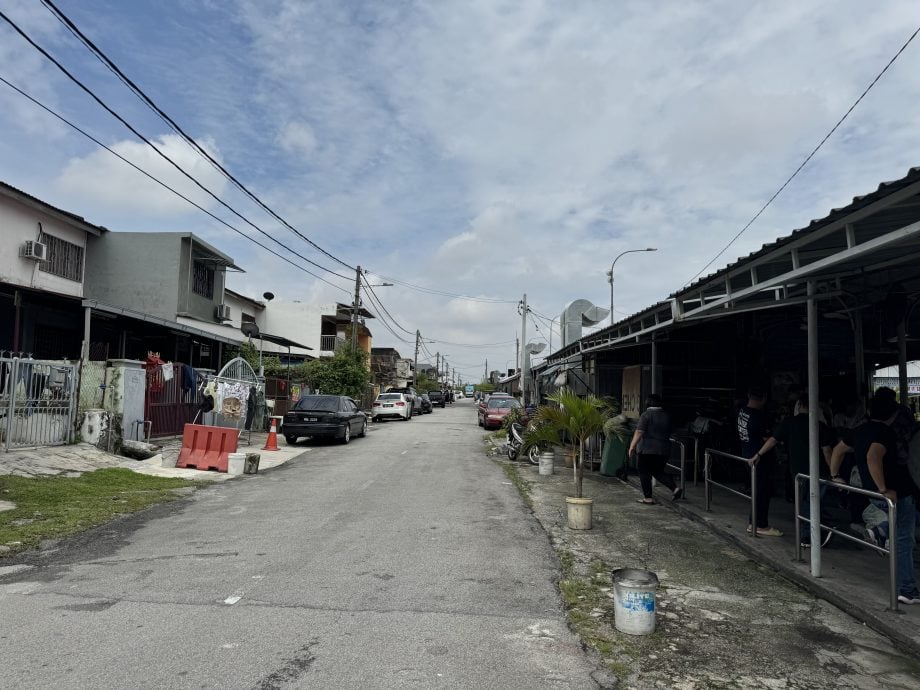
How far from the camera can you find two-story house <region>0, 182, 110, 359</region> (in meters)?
16.7

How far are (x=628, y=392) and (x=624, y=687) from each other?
36.1 feet

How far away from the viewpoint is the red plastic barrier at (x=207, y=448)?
1322 cm

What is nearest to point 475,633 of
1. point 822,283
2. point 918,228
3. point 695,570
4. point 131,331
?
point 695,570

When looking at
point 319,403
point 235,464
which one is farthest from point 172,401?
point 235,464

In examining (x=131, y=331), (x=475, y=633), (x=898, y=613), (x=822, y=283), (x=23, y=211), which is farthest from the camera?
(x=131, y=331)

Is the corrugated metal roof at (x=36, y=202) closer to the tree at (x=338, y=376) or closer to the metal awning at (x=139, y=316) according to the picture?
the metal awning at (x=139, y=316)

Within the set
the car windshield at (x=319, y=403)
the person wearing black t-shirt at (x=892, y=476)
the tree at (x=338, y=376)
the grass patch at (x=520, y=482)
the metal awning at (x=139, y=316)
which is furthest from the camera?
the tree at (x=338, y=376)

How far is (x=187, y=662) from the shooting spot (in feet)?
12.6

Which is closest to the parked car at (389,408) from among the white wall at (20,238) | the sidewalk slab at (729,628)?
the white wall at (20,238)

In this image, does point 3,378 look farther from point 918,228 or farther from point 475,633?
point 918,228

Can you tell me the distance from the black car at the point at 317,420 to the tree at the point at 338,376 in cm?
1233

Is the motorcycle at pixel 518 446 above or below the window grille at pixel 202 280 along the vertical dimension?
below

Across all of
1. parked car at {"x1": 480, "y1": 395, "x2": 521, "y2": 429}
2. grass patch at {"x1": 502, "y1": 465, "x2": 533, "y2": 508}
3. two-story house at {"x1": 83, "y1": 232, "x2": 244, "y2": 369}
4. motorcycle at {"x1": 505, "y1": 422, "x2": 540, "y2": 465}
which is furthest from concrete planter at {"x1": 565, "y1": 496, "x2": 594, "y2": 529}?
parked car at {"x1": 480, "y1": 395, "x2": 521, "y2": 429}

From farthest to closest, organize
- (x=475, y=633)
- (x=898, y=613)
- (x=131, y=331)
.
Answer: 1. (x=131, y=331)
2. (x=898, y=613)
3. (x=475, y=633)
